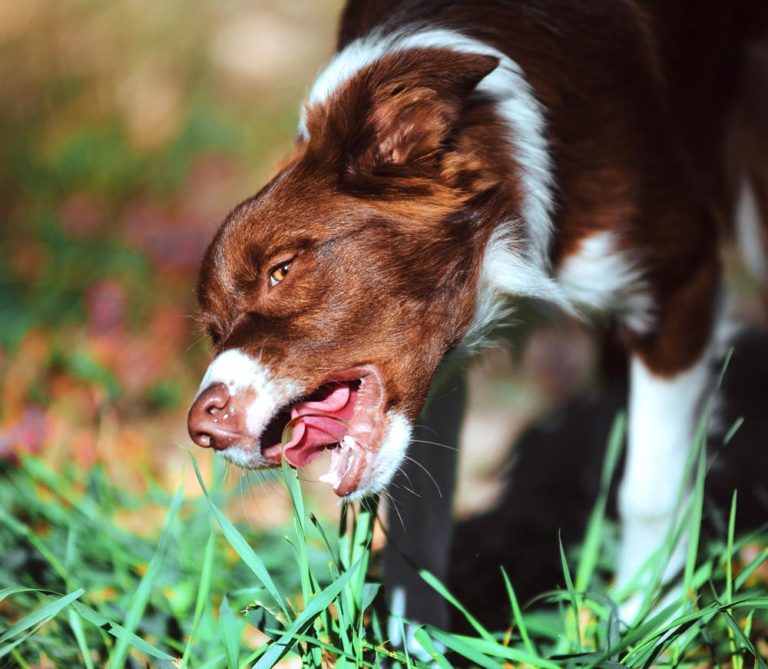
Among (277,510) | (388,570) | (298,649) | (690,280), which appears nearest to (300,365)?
(298,649)

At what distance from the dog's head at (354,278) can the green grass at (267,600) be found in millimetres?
154

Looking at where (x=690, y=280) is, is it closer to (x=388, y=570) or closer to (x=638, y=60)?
(x=638, y=60)

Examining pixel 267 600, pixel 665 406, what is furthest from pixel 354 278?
pixel 665 406

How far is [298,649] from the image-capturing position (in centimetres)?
212

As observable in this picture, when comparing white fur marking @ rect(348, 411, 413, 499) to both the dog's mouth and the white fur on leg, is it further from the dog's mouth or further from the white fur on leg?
the white fur on leg

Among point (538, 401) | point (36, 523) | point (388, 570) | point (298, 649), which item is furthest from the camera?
point (538, 401)

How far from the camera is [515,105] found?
2562mm

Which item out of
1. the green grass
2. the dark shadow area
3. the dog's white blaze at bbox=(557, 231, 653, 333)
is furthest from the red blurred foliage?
the dog's white blaze at bbox=(557, 231, 653, 333)

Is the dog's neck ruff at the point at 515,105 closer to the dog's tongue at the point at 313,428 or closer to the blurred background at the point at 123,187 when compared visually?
the dog's tongue at the point at 313,428

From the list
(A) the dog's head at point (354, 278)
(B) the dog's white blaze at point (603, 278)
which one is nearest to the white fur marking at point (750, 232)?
(B) the dog's white blaze at point (603, 278)

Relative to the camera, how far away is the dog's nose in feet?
6.93

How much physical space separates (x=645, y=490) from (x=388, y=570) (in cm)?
78

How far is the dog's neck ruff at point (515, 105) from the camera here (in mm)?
2551

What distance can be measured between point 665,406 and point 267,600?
1.24 meters
